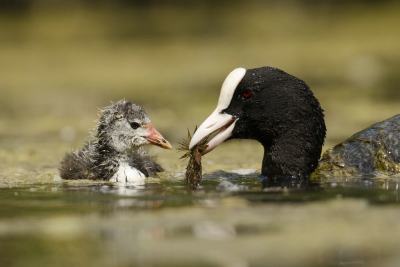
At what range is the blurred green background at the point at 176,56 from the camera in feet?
39.8

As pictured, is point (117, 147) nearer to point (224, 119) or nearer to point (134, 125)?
point (134, 125)

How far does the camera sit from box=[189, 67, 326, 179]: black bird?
6.70 metres

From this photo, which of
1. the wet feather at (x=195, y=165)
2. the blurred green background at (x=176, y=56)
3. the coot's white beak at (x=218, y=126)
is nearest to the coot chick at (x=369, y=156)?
the coot's white beak at (x=218, y=126)

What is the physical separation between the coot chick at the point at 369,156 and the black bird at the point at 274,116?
0.26 meters

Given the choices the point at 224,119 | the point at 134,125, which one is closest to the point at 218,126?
the point at 224,119

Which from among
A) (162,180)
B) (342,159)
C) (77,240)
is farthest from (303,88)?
(77,240)

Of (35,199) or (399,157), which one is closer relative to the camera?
(35,199)

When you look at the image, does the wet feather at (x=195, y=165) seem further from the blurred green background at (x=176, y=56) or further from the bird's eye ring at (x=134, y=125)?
the blurred green background at (x=176, y=56)

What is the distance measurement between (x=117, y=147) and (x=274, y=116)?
5.05 feet

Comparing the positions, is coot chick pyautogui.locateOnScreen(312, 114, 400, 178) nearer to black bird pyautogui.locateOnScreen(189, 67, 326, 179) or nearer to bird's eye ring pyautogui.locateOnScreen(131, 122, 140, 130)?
black bird pyautogui.locateOnScreen(189, 67, 326, 179)

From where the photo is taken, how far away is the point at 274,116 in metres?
6.75

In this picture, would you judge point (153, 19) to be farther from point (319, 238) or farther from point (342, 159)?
point (319, 238)

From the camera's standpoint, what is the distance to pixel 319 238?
4395mm

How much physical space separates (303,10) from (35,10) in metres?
7.86
